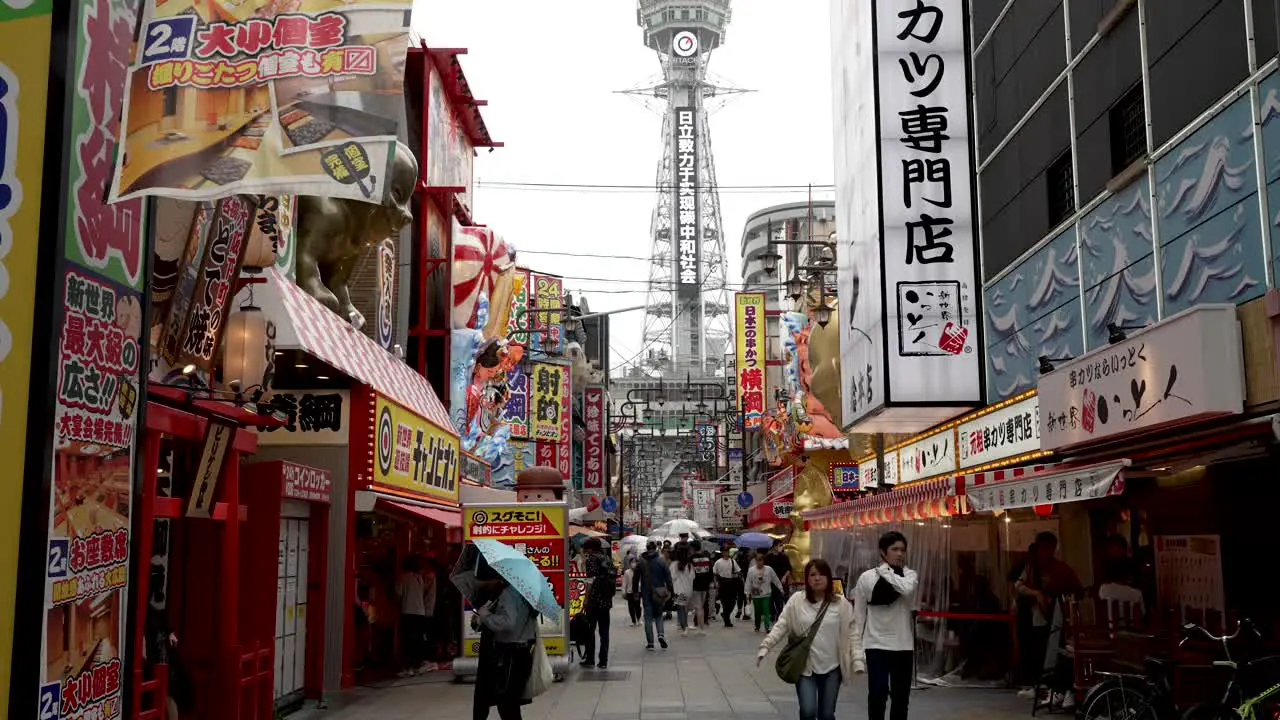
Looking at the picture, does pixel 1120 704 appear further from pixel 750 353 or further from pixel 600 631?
pixel 750 353

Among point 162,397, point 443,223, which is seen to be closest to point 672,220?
point 443,223

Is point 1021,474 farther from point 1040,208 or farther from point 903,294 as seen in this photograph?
point 1040,208

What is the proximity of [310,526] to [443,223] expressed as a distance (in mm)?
10391

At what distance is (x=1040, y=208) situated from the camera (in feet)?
54.8

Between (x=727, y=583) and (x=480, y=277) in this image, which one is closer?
(x=480, y=277)

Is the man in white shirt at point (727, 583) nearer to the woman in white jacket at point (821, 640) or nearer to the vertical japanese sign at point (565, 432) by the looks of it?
the vertical japanese sign at point (565, 432)

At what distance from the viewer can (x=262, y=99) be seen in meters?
7.75

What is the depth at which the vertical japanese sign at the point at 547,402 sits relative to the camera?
42.2m

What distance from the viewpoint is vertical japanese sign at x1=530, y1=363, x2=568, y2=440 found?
42.2m

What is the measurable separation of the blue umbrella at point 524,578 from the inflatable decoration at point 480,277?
14.5m

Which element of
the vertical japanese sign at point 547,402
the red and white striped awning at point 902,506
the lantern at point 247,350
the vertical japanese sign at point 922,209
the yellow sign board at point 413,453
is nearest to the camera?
the lantern at point 247,350

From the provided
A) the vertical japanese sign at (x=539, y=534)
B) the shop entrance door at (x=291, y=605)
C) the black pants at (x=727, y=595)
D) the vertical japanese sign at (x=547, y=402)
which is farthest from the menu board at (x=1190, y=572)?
the vertical japanese sign at (x=547, y=402)

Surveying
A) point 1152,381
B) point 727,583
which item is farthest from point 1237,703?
point 727,583

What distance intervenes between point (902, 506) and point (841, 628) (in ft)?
23.2
